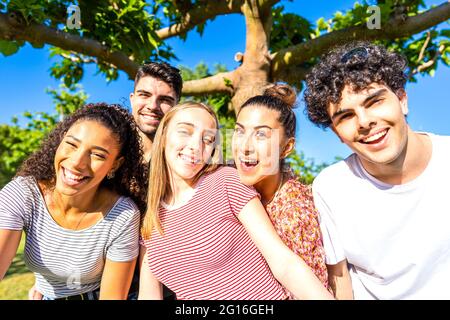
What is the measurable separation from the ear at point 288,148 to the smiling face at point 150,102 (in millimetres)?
1487

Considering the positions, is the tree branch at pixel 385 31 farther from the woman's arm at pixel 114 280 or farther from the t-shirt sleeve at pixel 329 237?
the woman's arm at pixel 114 280

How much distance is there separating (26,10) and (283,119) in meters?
3.22

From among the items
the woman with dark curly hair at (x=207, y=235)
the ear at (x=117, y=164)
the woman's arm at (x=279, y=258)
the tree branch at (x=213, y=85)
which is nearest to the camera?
the woman's arm at (x=279, y=258)

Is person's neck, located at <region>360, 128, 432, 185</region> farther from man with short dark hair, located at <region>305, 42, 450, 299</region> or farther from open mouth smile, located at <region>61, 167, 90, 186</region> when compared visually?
open mouth smile, located at <region>61, 167, 90, 186</region>

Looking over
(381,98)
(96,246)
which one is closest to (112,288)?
(96,246)

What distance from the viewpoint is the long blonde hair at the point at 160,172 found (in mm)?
2445

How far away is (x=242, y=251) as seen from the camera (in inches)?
87.0

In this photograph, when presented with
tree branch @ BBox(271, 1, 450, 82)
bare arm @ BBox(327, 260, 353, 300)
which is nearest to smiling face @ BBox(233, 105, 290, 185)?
bare arm @ BBox(327, 260, 353, 300)

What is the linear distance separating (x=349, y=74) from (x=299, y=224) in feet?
3.12

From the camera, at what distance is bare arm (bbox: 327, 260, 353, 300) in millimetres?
2373

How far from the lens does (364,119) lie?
218 cm

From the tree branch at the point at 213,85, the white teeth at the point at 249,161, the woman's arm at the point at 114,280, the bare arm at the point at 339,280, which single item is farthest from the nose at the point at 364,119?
the tree branch at the point at 213,85

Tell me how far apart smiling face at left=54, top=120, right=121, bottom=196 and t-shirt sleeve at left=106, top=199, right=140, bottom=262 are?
0.33m

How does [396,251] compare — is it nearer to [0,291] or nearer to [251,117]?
[251,117]
